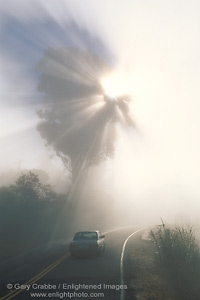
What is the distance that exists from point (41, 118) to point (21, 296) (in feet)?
119

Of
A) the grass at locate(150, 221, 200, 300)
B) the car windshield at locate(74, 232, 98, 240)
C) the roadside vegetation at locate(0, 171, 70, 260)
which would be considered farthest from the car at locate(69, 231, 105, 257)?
the roadside vegetation at locate(0, 171, 70, 260)

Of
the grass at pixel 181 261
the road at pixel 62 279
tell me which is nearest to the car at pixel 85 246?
the road at pixel 62 279

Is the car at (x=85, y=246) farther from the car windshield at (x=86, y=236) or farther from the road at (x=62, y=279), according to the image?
the road at (x=62, y=279)

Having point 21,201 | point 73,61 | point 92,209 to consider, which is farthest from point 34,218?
point 73,61

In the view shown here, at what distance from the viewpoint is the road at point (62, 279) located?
7.20 metres

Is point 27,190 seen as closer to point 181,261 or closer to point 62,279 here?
point 62,279

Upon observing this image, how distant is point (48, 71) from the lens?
1667 inches

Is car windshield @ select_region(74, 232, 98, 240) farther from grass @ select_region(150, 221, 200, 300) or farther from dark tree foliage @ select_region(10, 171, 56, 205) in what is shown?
dark tree foliage @ select_region(10, 171, 56, 205)

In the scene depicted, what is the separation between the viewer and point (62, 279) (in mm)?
8750

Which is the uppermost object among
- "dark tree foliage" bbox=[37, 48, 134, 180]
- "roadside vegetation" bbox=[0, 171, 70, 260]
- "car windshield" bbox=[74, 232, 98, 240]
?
"dark tree foliage" bbox=[37, 48, 134, 180]

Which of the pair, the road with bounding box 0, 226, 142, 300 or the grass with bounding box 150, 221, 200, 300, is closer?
the road with bounding box 0, 226, 142, 300

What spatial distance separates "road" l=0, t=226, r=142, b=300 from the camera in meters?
7.20

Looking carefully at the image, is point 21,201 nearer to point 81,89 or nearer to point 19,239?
point 19,239

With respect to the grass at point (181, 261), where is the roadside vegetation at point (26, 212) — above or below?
above
